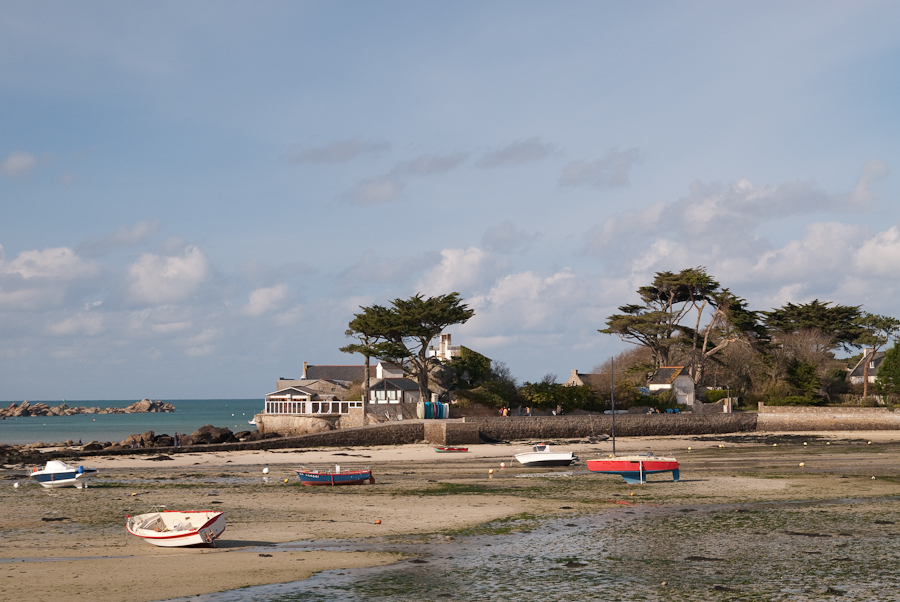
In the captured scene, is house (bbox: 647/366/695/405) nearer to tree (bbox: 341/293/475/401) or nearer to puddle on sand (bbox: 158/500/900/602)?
tree (bbox: 341/293/475/401)

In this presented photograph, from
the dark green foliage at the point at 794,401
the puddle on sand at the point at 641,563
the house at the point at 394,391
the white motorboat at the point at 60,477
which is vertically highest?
the house at the point at 394,391

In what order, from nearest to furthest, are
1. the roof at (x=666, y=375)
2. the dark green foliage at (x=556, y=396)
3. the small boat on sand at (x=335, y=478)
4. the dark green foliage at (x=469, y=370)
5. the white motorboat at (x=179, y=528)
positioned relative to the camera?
the white motorboat at (x=179, y=528) < the small boat on sand at (x=335, y=478) < the dark green foliage at (x=556, y=396) < the dark green foliage at (x=469, y=370) < the roof at (x=666, y=375)

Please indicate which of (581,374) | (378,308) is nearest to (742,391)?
(581,374)

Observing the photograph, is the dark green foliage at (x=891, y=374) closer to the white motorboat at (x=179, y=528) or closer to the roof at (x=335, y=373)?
the roof at (x=335, y=373)

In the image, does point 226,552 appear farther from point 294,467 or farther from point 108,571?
point 294,467

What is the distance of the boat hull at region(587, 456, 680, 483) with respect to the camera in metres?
27.7

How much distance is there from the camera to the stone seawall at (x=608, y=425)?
162ft

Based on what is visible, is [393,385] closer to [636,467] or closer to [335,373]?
[335,373]

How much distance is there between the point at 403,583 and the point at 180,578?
3887 millimetres

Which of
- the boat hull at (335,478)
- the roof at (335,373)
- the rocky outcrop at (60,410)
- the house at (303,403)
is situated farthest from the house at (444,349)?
the rocky outcrop at (60,410)

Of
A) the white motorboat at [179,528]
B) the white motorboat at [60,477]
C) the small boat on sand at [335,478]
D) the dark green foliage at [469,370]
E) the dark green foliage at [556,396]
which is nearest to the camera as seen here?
the white motorboat at [179,528]

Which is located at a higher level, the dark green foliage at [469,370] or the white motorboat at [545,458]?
the dark green foliage at [469,370]

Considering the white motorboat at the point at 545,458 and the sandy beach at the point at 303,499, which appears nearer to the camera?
the sandy beach at the point at 303,499

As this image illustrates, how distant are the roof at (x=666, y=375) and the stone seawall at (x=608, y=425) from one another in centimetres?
675
